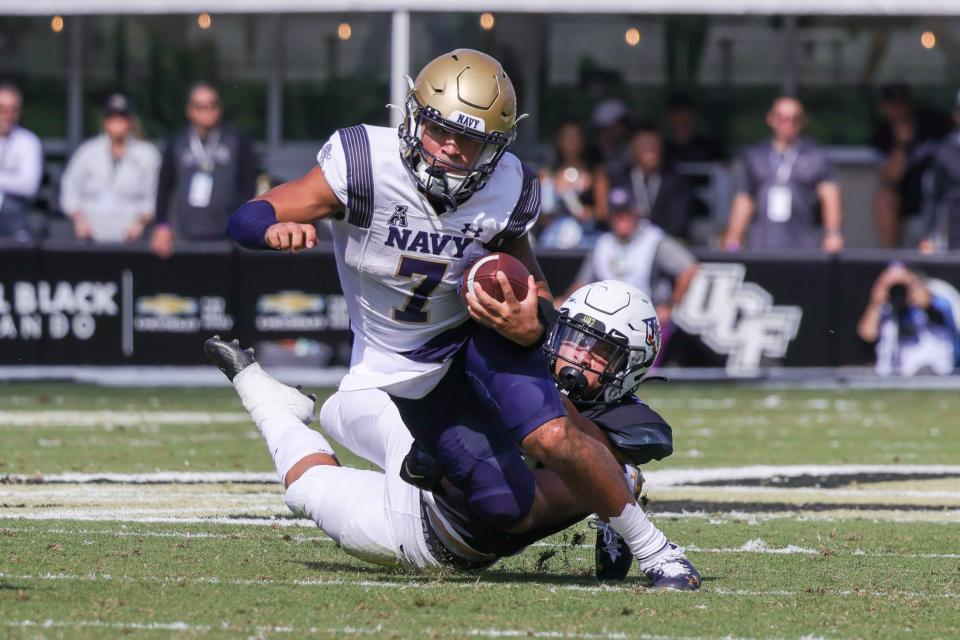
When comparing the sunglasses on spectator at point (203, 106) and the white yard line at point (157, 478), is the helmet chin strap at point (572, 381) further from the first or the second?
the sunglasses on spectator at point (203, 106)

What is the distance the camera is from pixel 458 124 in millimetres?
5027

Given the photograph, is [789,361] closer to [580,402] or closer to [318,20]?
[318,20]

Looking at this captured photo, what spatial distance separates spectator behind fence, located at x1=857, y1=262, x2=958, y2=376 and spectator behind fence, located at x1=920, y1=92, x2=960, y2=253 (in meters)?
0.85

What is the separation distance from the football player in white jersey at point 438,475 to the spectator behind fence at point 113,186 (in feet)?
27.3

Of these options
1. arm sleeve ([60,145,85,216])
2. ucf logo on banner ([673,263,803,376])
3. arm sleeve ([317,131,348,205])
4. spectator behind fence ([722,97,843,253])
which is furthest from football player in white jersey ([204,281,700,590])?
arm sleeve ([60,145,85,216])

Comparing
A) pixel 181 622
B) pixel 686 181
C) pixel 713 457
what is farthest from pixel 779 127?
pixel 181 622

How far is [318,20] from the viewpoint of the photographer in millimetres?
16984

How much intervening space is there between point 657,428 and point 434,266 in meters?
0.81

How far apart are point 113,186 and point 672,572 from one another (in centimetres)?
958

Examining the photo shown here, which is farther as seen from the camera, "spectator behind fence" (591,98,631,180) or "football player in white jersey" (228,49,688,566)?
"spectator behind fence" (591,98,631,180)

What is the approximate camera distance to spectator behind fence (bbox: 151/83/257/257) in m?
13.1

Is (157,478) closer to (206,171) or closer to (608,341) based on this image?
(608,341)

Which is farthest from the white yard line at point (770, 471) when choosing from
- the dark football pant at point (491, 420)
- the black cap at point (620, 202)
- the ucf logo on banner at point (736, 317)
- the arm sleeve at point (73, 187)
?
the arm sleeve at point (73, 187)

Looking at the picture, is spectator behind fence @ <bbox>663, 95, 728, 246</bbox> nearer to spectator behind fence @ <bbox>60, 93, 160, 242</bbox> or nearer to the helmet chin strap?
spectator behind fence @ <bbox>60, 93, 160, 242</bbox>
